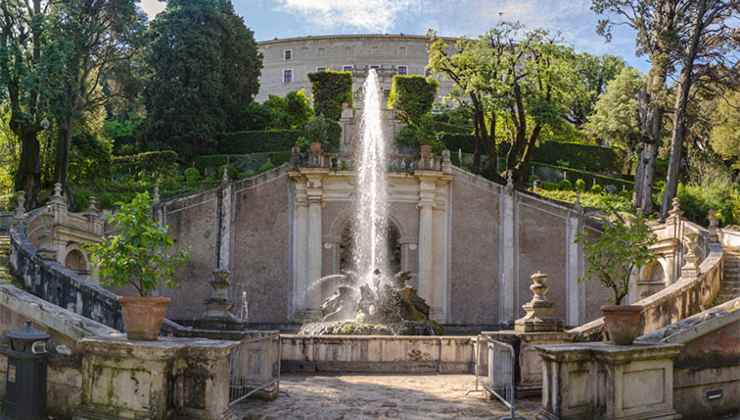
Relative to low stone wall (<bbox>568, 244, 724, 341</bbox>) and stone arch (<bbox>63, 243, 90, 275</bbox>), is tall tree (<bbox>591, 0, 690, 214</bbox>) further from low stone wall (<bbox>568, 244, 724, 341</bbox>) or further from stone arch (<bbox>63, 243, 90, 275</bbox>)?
stone arch (<bbox>63, 243, 90, 275</bbox>)

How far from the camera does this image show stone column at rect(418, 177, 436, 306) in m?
23.8

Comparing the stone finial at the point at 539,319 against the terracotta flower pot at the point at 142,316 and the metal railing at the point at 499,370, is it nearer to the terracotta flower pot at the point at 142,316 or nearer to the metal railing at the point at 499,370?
the metal railing at the point at 499,370

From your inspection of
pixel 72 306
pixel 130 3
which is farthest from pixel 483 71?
pixel 72 306

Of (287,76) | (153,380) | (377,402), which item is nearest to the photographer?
(153,380)

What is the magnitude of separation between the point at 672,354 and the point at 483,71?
23340 millimetres

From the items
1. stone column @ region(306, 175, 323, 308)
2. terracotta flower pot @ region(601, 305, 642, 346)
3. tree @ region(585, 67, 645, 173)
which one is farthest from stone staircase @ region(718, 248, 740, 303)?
tree @ region(585, 67, 645, 173)

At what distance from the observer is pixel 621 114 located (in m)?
35.5

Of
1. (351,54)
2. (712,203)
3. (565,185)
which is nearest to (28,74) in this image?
(565,185)

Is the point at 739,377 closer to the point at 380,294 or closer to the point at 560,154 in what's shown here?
the point at 380,294

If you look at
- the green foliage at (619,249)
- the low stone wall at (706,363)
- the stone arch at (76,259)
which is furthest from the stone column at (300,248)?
the low stone wall at (706,363)

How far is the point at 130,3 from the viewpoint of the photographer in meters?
28.5

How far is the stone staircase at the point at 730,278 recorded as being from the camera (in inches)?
604

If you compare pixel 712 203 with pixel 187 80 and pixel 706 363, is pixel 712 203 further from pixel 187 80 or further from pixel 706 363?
pixel 187 80

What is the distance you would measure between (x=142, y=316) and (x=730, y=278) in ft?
44.0
